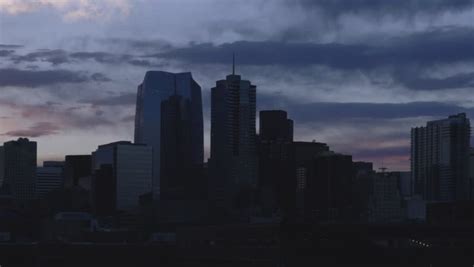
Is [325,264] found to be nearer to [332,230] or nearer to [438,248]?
[332,230]

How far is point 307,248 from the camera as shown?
177 m

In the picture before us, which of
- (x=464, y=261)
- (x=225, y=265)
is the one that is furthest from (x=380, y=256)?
(x=225, y=265)

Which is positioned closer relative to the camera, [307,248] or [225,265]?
[307,248]

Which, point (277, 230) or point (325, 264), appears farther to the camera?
point (277, 230)

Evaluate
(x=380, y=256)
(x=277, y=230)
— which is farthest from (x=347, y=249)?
(x=277, y=230)

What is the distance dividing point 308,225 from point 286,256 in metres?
9.16

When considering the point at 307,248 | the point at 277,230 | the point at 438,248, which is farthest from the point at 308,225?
the point at 438,248

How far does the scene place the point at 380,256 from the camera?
609 ft

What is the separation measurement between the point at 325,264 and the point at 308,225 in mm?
8631

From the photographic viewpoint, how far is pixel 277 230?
19825 cm

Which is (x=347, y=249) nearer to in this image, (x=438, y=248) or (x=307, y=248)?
(x=307, y=248)

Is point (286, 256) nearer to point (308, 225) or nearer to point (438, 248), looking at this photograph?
point (308, 225)

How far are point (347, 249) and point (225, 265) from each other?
92.6 feet

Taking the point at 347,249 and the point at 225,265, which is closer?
the point at 347,249
